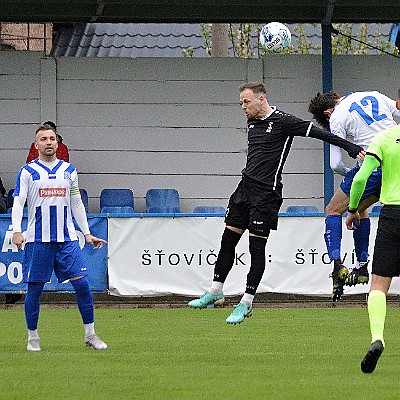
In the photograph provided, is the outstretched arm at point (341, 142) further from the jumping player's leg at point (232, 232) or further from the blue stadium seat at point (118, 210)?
the blue stadium seat at point (118, 210)

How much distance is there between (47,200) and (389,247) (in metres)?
3.19

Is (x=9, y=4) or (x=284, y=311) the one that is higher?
(x=9, y=4)

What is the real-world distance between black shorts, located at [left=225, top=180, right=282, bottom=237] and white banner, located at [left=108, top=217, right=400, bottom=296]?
5.48 metres

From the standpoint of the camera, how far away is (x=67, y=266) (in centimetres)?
945

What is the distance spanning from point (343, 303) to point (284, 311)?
183cm

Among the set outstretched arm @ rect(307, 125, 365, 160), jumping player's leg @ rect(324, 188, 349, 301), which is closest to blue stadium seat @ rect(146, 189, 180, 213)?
jumping player's leg @ rect(324, 188, 349, 301)

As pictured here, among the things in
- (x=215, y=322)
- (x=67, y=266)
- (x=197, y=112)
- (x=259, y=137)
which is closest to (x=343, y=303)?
(x=215, y=322)

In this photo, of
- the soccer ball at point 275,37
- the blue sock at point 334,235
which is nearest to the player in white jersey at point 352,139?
the blue sock at point 334,235

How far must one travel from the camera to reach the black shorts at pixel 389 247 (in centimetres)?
760

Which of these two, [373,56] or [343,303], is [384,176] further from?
[373,56]

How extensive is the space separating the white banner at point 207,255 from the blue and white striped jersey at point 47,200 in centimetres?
676

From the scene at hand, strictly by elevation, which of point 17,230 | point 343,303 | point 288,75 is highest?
point 288,75

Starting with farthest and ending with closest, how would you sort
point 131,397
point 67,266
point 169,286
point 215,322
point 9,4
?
point 9,4 < point 169,286 < point 215,322 < point 67,266 < point 131,397

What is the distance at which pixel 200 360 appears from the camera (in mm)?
8633
